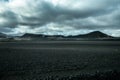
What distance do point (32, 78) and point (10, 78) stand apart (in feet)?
12.3

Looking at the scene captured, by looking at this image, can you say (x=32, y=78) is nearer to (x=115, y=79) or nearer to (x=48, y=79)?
(x=48, y=79)

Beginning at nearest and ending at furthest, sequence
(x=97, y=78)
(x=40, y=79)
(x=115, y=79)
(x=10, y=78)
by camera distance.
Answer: (x=115, y=79)
(x=97, y=78)
(x=40, y=79)
(x=10, y=78)

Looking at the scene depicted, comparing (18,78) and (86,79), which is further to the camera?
(18,78)

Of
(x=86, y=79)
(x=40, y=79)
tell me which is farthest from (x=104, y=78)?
(x=40, y=79)

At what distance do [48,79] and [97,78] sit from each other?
722 centimetres

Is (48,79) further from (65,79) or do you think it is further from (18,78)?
(18,78)

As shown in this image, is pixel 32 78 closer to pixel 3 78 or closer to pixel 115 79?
pixel 3 78

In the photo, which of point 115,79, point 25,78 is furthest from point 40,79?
point 115,79

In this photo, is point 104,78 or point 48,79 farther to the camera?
point 48,79

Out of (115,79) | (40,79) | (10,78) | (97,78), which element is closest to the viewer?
(115,79)

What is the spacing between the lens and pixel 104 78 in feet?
60.8

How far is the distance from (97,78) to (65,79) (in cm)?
463

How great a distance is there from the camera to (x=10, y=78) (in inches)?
846

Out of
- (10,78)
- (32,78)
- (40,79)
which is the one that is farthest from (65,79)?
(10,78)
